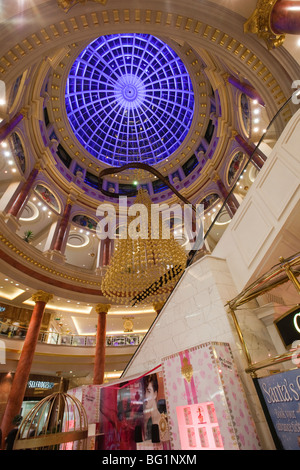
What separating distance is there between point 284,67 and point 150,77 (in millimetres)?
14816

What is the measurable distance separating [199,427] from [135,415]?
1914 millimetres

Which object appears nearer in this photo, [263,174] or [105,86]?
[263,174]

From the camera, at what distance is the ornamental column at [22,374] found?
7.25 m

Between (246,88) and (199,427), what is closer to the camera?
(199,427)

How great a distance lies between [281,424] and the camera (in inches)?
91.6

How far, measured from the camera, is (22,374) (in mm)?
8031

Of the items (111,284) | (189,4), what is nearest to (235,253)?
(111,284)

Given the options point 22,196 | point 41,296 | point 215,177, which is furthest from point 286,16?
point 41,296

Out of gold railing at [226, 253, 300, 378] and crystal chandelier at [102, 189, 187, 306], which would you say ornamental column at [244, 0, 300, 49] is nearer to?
gold railing at [226, 253, 300, 378]

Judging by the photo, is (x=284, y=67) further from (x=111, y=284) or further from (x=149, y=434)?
(x=149, y=434)

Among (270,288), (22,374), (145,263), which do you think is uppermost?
(145,263)

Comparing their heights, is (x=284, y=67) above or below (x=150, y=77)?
below

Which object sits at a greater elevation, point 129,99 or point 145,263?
point 129,99

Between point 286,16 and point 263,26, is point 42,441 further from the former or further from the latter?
point 263,26
